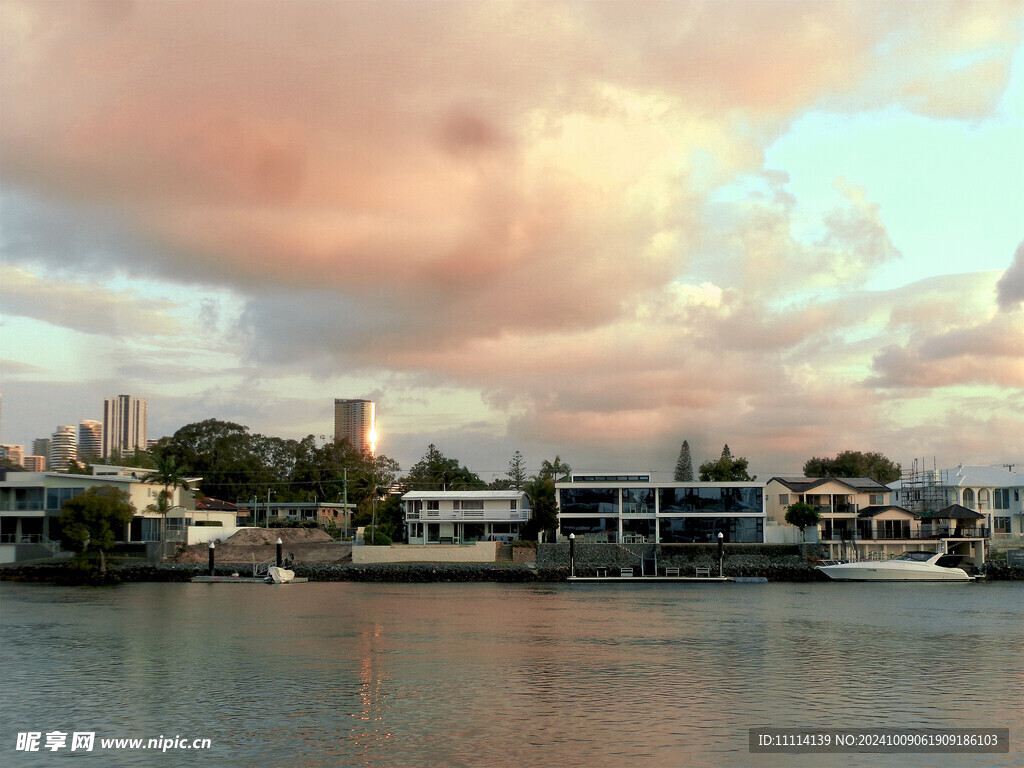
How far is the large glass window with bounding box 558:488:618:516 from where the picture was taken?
290 feet

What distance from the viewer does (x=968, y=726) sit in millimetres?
25125

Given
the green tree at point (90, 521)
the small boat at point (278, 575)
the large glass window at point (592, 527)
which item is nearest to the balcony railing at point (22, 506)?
the green tree at point (90, 521)

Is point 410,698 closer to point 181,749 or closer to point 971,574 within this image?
point 181,749

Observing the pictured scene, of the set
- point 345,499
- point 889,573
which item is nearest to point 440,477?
point 345,499

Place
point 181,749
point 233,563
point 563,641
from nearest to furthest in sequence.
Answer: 1. point 181,749
2. point 563,641
3. point 233,563

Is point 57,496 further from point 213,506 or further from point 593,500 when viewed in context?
point 593,500

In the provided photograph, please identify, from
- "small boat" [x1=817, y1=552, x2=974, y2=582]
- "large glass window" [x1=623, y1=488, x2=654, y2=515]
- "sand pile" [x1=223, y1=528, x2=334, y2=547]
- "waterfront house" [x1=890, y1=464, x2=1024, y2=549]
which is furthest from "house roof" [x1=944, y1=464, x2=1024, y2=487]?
"sand pile" [x1=223, y1=528, x2=334, y2=547]

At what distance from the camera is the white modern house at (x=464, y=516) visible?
302 ft

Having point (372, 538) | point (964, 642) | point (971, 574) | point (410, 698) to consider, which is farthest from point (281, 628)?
point (971, 574)

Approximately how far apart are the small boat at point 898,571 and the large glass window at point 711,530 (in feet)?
24.8

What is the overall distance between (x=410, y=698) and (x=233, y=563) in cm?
5926

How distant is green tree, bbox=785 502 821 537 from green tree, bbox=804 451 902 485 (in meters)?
43.1

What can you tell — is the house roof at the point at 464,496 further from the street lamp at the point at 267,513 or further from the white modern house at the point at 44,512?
the white modern house at the point at 44,512

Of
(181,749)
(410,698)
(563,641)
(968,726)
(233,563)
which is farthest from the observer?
(233,563)
